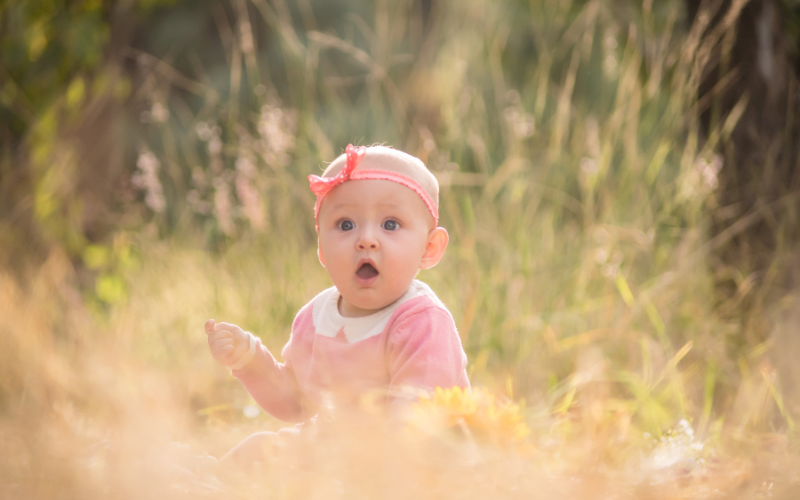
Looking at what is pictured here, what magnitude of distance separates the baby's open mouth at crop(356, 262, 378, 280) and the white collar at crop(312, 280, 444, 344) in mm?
81

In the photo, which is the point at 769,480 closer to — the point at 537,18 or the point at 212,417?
the point at 212,417

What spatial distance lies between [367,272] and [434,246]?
0.16 meters

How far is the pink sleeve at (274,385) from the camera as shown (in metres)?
1.55

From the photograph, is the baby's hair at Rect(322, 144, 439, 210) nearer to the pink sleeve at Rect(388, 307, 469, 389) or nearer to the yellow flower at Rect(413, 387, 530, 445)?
the pink sleeve at Rect(388, 307, 469, 389)

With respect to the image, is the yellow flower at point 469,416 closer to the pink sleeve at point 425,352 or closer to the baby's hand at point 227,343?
the pink sleeve at point 425,352

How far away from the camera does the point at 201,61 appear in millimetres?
5367

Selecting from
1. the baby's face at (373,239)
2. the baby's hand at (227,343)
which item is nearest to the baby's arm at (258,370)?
the baby's hand at (227,343)

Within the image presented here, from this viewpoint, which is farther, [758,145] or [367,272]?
[758,145]

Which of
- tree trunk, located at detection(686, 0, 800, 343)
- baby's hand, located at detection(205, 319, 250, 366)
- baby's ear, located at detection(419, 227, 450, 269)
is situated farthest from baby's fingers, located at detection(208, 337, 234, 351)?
tree trunk, located at detection(686, 0, 800, 343)

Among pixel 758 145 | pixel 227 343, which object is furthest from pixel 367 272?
pixel 758 145

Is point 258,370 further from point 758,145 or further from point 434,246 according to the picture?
point 758,145

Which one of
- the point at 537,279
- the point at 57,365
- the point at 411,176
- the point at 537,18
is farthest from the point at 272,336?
the point at 537,18

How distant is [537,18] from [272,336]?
181cm

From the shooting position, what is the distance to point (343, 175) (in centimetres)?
143
